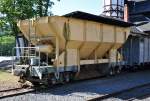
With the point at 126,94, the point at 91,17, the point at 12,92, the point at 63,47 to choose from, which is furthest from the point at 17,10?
the point at 126,94

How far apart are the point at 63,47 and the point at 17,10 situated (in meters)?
14.5

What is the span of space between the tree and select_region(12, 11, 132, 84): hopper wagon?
1161 cm

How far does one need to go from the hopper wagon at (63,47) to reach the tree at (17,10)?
11608mm

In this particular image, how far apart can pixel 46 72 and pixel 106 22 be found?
5930 mm

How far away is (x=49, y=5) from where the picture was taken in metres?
30.5

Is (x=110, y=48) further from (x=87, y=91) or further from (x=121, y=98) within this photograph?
(x=121, y=98)

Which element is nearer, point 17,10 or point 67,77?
point 67,77

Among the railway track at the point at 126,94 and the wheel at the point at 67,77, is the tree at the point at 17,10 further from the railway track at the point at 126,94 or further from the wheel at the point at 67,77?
the railway track at the point at 126,94

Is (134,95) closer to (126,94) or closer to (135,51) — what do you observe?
(126,94)

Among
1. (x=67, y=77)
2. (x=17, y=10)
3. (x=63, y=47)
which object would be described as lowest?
(x=67, y=77)

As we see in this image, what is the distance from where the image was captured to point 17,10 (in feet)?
93.9

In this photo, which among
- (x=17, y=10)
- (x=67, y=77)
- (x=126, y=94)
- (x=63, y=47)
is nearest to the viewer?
(x=126, y=94)

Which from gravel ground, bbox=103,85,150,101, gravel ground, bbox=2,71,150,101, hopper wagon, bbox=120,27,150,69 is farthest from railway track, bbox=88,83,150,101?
hopper wagon, bbox=120,27,150,69

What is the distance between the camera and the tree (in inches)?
1111
